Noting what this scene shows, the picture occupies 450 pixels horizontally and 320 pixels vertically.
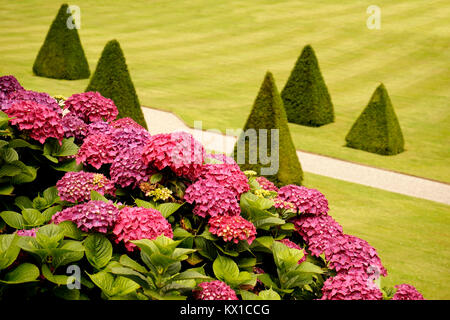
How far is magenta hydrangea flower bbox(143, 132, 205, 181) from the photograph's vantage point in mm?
3852

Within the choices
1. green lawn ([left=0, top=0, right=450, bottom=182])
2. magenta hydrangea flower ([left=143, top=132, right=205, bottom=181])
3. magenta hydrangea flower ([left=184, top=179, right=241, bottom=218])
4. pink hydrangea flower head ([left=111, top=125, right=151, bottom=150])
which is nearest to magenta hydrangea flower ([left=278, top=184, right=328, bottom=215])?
magenta hydrangea flower ([left=184, top=179, right=241, bottom=218])

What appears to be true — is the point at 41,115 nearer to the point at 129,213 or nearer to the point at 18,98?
the point at 18,98

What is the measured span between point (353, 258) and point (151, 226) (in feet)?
4.80

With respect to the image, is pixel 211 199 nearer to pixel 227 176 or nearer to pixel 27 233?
pixel 227 176

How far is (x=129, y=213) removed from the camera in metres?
3.53

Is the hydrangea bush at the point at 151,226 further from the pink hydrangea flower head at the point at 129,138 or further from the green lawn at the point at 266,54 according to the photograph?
the green lawn at the point at 266,54

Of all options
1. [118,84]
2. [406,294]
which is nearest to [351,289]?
[406,294]

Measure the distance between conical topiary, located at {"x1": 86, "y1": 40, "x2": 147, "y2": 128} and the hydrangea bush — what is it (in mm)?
8437

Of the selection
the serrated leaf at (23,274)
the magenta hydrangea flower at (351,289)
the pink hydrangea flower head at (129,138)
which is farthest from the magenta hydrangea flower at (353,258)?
the serrated leaf at (23,274)

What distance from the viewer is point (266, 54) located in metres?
30.9

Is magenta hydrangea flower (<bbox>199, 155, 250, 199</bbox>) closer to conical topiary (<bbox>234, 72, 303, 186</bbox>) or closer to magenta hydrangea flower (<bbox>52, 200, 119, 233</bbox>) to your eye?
magenta hydrangea flower (<bbox>52, 200, 119, 233</bbox>)

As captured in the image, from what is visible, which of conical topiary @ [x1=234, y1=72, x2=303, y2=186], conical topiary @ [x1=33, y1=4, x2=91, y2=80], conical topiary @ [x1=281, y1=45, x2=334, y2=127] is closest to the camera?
conical topiary @ [x1=234, y1=72, x2=303, y2=186]

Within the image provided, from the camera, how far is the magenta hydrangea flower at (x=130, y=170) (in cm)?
401

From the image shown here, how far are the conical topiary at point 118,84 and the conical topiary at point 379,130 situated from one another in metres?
7.95
